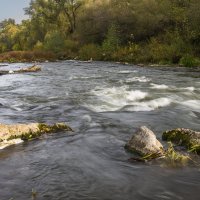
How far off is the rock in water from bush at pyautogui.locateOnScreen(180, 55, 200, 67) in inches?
836

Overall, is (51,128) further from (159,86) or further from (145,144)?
(159,86)

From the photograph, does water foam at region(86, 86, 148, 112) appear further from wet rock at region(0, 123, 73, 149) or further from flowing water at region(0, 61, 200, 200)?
wet rock at region(0, 123, 73, 149)

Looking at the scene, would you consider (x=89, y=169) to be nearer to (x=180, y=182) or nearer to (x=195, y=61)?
(x=180, y=182)

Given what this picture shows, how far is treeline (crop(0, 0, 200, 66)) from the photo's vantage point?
32.1m

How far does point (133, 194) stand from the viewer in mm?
5926

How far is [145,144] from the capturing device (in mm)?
7527

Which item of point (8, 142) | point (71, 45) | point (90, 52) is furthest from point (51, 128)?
point (71, 45)

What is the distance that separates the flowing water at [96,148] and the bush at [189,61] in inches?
469

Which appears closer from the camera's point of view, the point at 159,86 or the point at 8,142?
the point at 8,142

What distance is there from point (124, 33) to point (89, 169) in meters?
37.9

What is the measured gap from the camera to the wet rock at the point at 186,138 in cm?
773

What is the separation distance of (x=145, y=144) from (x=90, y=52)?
1441 inches

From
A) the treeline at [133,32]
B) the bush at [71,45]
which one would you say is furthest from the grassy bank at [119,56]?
the bush at [71,45]

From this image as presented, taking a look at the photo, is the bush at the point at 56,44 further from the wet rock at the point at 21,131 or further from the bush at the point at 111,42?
the wet rock at the point at 21,131
